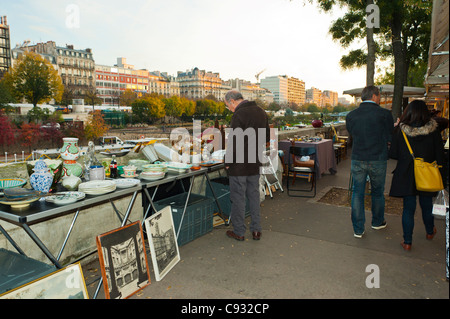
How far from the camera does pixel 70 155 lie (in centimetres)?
278

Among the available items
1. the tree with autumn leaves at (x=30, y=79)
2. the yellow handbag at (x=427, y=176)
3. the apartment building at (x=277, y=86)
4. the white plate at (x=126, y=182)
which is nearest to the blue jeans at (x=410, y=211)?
the yellow handbag at (x=427, y=176)

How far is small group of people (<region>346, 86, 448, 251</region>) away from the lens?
3184mm

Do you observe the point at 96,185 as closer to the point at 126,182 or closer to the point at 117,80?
the point at 126,182

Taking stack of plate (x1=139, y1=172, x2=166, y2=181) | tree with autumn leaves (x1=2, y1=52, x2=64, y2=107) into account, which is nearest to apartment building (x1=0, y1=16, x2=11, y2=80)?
tree with autumn leaves (x1=2, y1=52, x2=64, y2=107)

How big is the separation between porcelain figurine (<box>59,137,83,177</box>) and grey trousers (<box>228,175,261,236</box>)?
1.57 metres

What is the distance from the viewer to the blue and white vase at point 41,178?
2.44 metres

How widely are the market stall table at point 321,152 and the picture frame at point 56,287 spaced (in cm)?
530

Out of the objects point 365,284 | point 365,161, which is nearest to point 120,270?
point 365,284

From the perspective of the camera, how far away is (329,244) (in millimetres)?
3490

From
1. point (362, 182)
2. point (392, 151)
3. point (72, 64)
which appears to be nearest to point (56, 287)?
point (362, 182)

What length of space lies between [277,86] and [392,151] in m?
171

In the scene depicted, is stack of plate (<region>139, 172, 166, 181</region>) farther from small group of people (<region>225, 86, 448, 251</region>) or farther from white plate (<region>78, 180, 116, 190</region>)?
small group of people (<region>225, 86, 448, 251</region>)

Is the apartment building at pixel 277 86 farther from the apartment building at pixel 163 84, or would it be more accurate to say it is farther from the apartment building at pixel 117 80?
the apartment building at pixel 117 80
